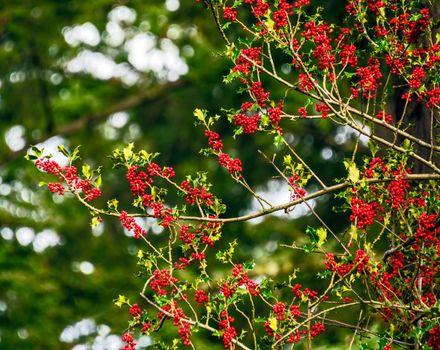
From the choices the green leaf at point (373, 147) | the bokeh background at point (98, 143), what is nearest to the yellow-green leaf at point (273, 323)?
the green leaf at point (373, 147)

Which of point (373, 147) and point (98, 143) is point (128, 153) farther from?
point (98, 143)

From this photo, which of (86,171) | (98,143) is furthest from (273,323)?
(98,143)

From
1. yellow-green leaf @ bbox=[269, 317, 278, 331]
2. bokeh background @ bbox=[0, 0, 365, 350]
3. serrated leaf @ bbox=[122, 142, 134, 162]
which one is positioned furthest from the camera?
bokeh background @ bbox=[0, 0, 365, 350]

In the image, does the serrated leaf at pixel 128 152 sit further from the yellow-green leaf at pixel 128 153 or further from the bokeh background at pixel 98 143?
the bokeh background at pixel 98 143

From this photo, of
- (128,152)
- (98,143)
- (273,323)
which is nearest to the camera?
(273,323)

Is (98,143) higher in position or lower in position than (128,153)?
lower

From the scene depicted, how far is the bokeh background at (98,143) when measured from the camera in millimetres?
11359

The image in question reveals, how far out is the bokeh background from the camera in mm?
11359

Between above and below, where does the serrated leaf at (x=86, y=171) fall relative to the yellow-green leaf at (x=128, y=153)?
below

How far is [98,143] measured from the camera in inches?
610

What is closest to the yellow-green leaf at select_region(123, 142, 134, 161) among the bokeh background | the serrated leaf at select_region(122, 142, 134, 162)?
the serrated leaf at select_region(122, 142, 134, 162)

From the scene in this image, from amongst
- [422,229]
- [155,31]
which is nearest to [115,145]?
[155,31]

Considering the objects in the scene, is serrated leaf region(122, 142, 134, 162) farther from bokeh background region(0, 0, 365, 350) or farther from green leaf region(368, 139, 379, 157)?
bokeh background region(0, 0, 365, 350)

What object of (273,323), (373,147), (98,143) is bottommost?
(98,143)
